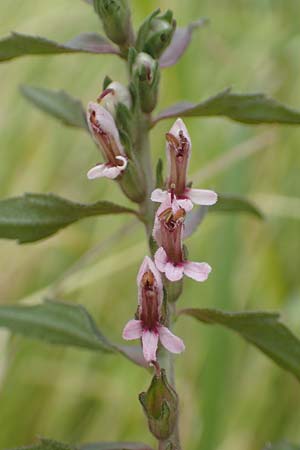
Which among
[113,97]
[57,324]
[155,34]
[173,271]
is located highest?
[155,34]

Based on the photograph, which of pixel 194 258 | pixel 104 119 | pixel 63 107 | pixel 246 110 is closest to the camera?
pixel 104 119

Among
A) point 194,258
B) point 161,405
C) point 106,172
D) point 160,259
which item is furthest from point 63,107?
point 194,258

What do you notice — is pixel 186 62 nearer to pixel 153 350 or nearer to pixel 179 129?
pixel 179 129

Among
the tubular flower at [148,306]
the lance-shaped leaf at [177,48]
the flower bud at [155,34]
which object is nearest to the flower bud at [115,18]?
the flower bud at [155,34]

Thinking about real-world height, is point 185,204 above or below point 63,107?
below

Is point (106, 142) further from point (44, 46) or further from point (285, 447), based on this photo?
point (285, 447)

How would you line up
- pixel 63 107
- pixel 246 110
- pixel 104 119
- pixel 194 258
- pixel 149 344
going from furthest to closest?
pixel 194 258, pixel 63 107, pixel 246 110, pixel 104 119, pixel 149 344
